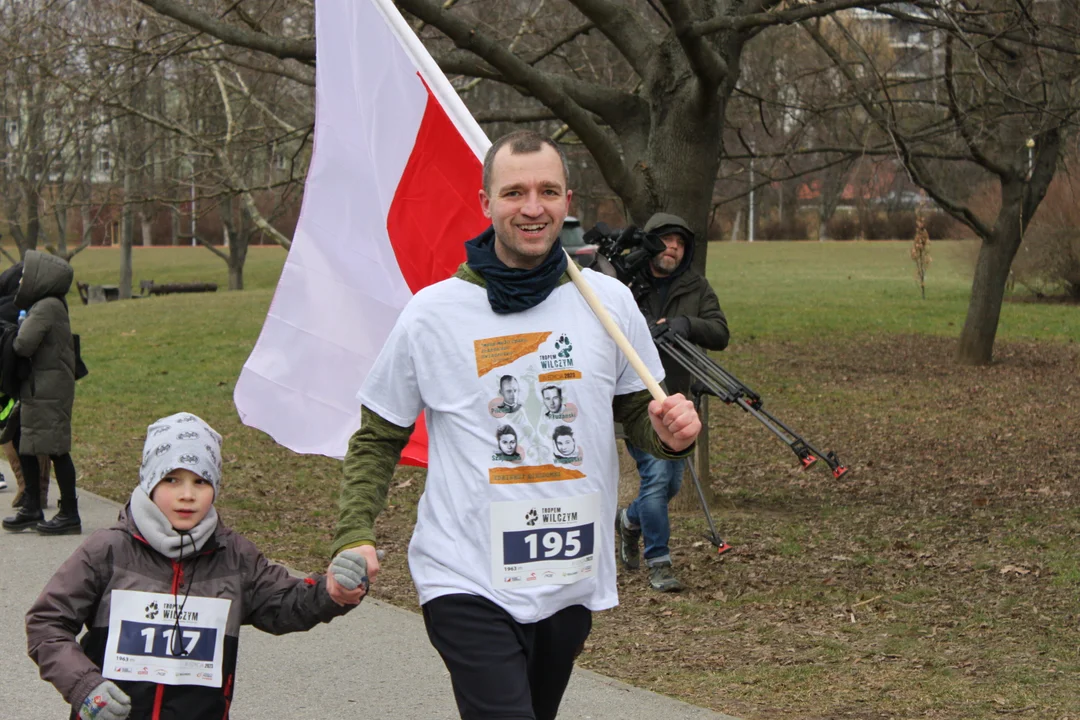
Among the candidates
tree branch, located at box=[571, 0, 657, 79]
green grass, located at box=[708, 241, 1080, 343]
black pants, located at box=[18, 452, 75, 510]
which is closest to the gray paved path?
black pants, located at box=[18, 452, 75, 510]

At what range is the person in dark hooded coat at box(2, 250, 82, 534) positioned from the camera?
854 cm

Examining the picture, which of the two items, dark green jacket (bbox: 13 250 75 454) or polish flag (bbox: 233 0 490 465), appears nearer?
polish flag (bbox: 233 0 490 465)

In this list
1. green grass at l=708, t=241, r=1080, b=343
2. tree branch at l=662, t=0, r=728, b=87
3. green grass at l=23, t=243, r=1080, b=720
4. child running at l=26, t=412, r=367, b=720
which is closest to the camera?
child running at l=26, t=412, r=367, b=720

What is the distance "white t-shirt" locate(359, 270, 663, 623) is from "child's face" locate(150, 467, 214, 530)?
0.52 metres

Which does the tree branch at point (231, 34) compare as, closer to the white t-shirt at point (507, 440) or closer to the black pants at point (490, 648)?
the white t-shirt at point (507, 440)

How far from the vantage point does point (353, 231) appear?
454cm

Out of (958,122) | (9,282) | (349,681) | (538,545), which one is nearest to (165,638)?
(538,545)

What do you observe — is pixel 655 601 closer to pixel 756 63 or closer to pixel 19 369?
pixel 19 369

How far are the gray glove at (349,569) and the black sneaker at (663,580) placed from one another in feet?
14.1

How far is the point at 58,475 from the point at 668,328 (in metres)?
4.02

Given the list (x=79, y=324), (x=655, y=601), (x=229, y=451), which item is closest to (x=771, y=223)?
(x=79, y=324)

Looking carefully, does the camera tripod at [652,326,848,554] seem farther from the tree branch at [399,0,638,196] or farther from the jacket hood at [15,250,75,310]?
the jacket hood at [15,250,75,310]

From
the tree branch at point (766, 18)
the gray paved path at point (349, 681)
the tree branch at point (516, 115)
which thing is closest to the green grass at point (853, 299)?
the tree branch at point (516, 115)

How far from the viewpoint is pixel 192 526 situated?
3500mm
